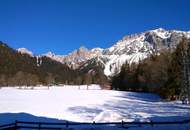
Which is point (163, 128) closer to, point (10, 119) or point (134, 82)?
point (10, 119)

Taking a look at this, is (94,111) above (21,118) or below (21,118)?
above

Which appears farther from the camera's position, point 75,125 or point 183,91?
point 183,91

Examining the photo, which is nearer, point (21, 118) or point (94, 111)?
point (21, 118)

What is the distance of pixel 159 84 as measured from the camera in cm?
11275

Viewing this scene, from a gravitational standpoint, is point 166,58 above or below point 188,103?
above

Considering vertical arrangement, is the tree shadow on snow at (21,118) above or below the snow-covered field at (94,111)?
below

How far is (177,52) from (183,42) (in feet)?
10.3

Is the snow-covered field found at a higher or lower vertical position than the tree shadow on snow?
higher

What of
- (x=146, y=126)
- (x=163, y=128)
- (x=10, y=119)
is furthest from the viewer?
(x=10, y=119)

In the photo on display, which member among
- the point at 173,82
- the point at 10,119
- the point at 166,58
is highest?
the point at 166,58

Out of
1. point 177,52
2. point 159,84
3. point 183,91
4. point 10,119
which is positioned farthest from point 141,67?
point 10,119

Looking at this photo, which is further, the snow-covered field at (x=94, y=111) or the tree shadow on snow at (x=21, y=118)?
the snow-covered field at (x=94, y=111)

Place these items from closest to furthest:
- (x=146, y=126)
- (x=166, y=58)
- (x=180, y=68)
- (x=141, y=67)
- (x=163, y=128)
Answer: (x=163, y=128) < (x=146, y=126) < (x=180, y=68) < (x=166, y=58) < (x=141, y=67)

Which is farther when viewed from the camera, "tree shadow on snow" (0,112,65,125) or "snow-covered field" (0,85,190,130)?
"snow-covered field" (0,85,190,130)
